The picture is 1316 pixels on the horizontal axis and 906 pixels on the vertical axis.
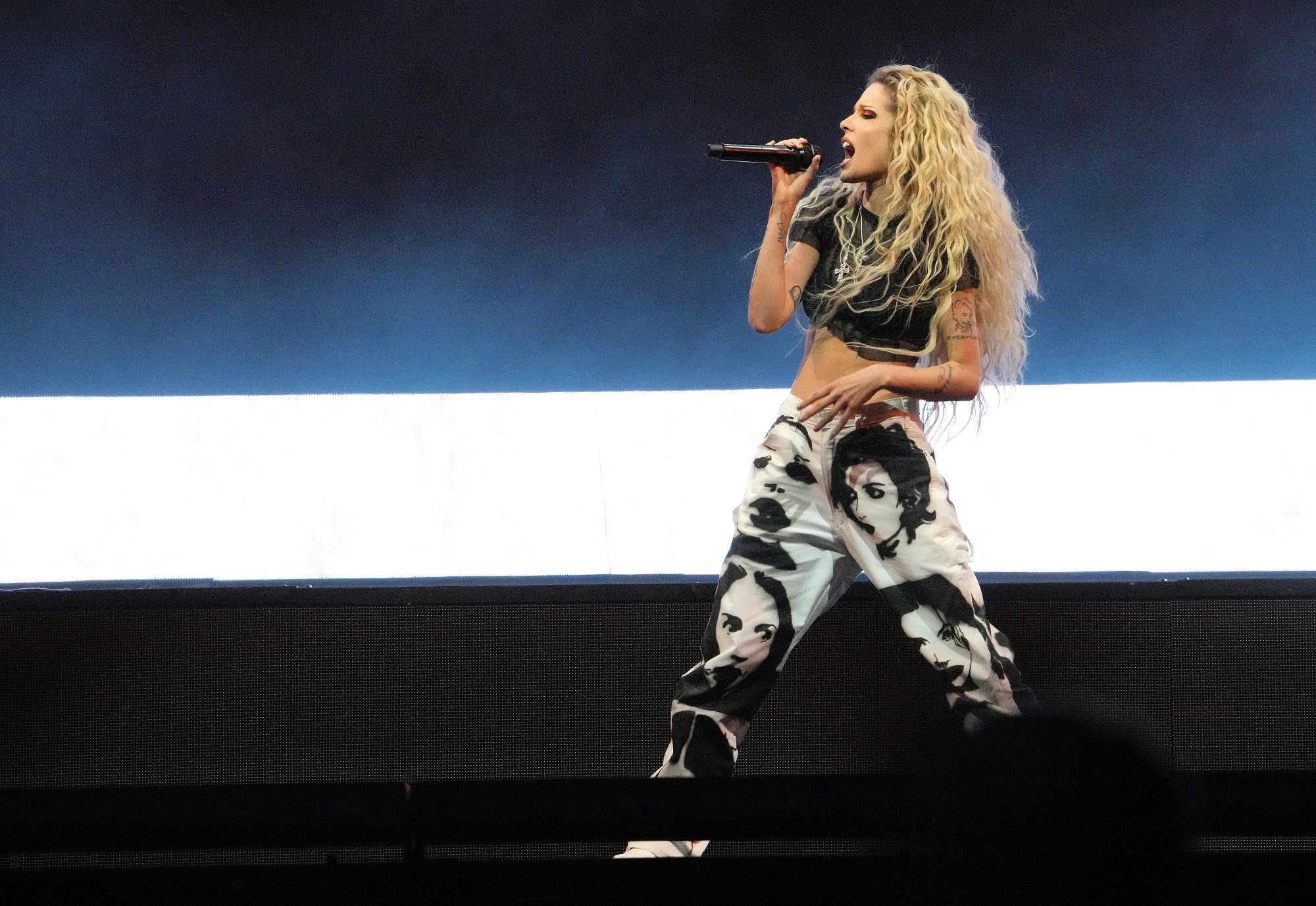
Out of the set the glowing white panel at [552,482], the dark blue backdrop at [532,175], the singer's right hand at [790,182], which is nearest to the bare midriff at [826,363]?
the singer's right hand at [790,182]

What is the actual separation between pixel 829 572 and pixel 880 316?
38cm

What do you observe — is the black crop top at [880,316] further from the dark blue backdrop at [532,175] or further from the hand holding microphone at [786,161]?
→ the dark blue backdrop at [532,175]

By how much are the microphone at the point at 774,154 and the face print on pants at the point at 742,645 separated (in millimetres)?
599

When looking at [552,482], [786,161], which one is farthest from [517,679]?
[552,482]

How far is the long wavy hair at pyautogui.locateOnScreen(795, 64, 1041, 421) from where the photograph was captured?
5.56ft

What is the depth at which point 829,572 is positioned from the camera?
1.70m

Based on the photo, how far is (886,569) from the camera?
5.32 feet

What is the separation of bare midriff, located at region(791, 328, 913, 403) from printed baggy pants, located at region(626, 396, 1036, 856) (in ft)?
0.13

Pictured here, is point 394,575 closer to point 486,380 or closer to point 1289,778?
point 486,380

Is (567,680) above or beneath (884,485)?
A: beneath

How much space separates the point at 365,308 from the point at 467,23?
98 cm

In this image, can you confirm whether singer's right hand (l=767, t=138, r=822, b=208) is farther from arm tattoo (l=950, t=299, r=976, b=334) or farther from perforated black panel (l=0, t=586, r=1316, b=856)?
perforated black panel (l=0, t=586, r=1316, b=856)

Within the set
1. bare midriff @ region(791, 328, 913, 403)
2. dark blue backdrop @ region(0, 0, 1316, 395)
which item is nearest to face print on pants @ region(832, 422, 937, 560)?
bare midriff @ region(791, 328, 913, 403)

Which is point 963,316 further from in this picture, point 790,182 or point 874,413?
point 790,182
